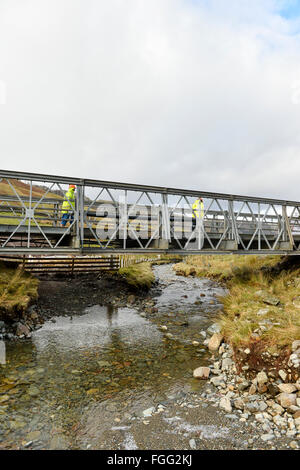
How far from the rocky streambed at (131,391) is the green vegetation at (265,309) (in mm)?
917

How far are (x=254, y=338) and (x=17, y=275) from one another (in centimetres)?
1039

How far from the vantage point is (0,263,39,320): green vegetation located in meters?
9.87

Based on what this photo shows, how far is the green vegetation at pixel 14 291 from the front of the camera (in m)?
9.87

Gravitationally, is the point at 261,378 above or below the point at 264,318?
below

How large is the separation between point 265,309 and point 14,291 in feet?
33.1

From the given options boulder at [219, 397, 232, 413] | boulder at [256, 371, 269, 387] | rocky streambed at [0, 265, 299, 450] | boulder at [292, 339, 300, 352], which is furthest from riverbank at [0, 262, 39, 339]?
boulder at [292, 339, 300, 352]

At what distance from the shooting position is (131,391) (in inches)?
254

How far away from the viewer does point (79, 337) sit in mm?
9852

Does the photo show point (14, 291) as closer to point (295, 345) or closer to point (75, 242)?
point (75, 242)

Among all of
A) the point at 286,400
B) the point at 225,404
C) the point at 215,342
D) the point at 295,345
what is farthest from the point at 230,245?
the point at 225,404

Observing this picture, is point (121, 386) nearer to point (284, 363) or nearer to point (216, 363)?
point (216, 363)

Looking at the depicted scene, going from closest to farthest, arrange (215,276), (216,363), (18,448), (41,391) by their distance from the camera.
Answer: (18,448), (41,391), (216,363), (215,276)

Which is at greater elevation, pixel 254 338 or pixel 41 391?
pixel 254 338
